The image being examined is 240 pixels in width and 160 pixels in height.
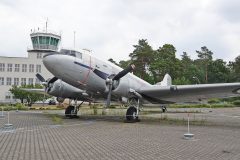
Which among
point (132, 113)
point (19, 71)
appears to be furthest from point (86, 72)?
point (19, 71)

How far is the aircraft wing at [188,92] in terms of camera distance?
62.5 feet

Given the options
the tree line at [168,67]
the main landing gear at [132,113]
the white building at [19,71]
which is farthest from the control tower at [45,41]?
the main landing gear at [132,113]

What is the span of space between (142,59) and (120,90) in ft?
241

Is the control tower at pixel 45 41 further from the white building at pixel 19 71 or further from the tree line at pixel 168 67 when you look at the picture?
the tree line at pixel 168 67

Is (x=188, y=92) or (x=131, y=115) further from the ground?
(x=188, y=92)

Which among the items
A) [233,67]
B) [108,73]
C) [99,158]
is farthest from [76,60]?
[233,67]

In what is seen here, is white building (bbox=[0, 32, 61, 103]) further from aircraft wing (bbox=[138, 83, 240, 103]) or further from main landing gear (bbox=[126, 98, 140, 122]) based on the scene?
main landing gear (bbox=[126, 98, 140, 122])

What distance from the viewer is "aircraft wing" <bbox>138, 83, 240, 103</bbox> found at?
62.5 ft

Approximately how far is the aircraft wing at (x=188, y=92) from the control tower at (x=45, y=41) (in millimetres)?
63118

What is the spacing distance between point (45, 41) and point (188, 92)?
67051 mm

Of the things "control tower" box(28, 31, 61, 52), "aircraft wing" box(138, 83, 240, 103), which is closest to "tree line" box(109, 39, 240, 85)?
"control tower" box(28, 31, 61, 52)

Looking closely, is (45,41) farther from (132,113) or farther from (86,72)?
(132,113)

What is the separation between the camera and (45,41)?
81.9 meters

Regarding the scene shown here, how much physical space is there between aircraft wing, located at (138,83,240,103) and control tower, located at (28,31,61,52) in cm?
6312
